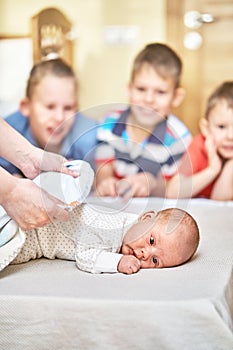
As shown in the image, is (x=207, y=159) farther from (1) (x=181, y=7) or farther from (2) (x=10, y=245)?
(2) (x=10, y=245)

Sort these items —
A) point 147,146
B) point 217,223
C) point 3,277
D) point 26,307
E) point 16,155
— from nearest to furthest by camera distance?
1. point 26,307
2. point 3,277
3. point 16,155
4. point 217,223
5. point 147,146

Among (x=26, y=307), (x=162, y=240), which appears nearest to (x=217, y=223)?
(x=162, y=240)

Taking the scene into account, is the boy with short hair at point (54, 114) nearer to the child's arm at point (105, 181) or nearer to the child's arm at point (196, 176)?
the child's arm at point (105, 181)

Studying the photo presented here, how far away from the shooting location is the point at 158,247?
138 centimetres

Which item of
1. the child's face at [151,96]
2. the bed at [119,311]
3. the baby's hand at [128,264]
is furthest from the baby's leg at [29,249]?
the child's face at [151,96]

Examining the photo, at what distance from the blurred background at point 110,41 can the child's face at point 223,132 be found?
0.11 metres

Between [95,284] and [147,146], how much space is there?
1087 millimetres

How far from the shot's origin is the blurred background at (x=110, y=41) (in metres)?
2.36

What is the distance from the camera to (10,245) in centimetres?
139

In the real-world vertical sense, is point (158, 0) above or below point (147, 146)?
above

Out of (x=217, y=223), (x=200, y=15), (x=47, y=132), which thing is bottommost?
(x=217, y=223)

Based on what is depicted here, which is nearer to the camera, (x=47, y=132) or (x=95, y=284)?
(x=95, y=284)

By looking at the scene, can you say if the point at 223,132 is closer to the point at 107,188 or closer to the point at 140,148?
the point at 140,148

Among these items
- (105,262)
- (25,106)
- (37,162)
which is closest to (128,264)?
(105,262)
